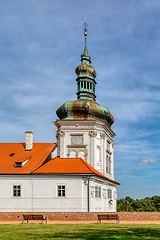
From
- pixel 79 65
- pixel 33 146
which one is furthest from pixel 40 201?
pixel 79 65

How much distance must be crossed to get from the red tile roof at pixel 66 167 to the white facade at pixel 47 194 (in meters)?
0.58

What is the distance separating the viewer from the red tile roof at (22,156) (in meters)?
34.7

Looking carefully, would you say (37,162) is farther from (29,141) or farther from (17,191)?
(29,141)

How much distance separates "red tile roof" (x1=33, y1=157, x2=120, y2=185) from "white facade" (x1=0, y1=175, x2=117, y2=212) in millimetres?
580

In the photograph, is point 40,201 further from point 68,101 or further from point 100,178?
point 68,101

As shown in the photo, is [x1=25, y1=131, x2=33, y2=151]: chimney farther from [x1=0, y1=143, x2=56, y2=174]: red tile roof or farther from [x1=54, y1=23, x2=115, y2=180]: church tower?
[x1=54, y1=23, x2=115, y2=180]: church tower

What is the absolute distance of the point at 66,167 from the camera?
34562 mm

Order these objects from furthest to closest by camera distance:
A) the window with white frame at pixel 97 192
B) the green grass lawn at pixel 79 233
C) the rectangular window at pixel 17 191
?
1. the window with white frame at pixel 97 192
2. the rectangular window at pixel 17 191
3. the green grass lawn at pixel 79 233

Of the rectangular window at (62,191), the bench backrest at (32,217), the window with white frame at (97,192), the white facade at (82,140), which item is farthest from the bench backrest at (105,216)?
the white facade at (82,140)

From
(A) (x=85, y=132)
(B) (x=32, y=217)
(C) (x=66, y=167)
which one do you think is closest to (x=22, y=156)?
(C) (x=66, y=167)

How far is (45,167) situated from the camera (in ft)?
113

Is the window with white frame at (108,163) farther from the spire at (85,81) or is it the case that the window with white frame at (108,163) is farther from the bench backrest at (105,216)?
the bench backrest at (105,216)

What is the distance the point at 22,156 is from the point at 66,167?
6678 millimetres

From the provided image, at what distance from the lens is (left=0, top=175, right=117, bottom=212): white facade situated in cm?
3281
